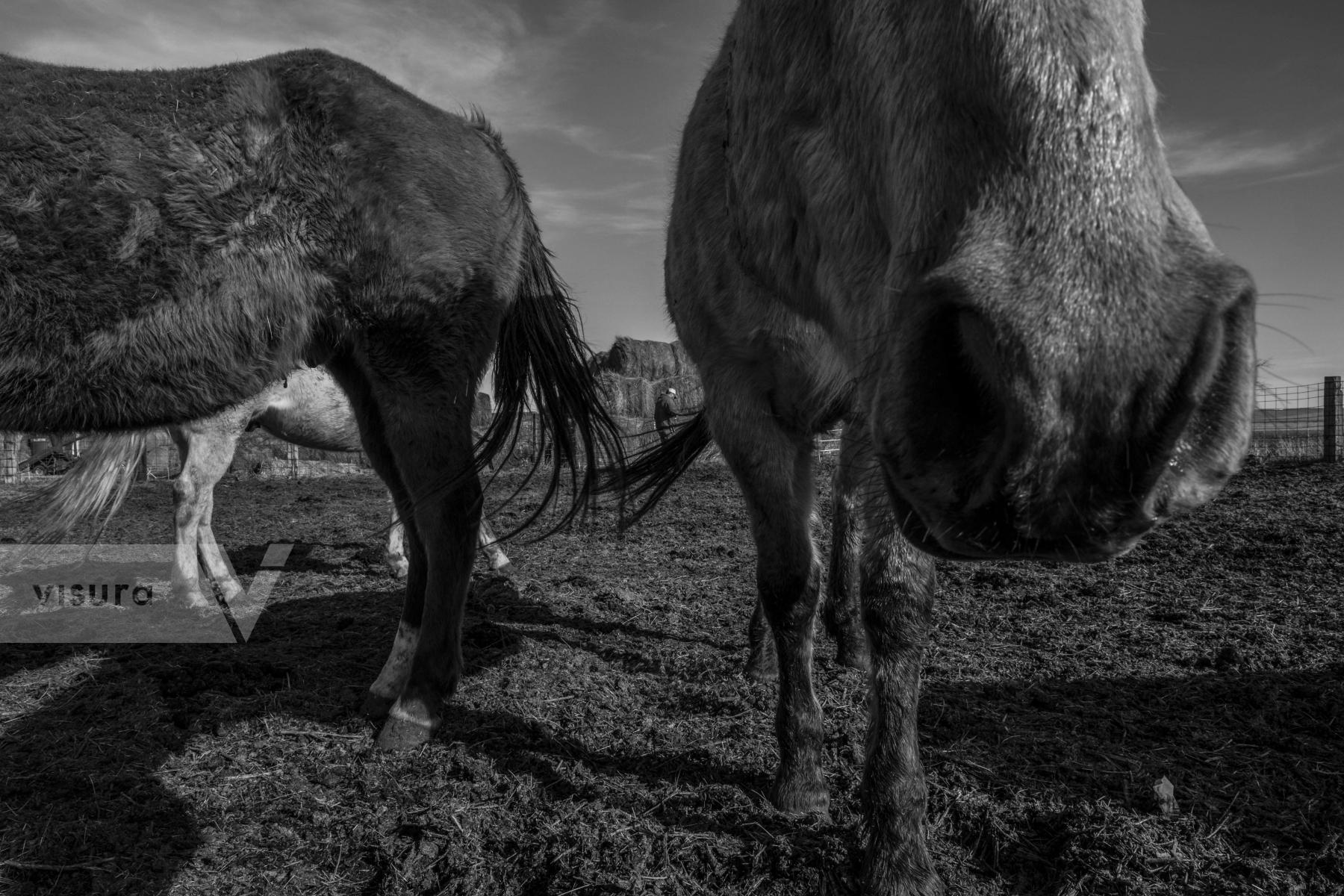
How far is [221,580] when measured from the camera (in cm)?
517

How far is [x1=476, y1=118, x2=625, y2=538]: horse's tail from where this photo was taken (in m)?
3.41

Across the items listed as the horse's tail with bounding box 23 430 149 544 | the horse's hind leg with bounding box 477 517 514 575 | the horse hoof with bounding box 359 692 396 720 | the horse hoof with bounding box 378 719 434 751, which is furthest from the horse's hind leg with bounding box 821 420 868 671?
the horse's tail with bounding box 23 430 149 544

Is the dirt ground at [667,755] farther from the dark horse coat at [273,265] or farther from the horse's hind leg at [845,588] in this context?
the dark horse coat at [273,265]

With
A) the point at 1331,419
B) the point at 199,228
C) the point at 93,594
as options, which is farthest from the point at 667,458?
the point at 1331,419

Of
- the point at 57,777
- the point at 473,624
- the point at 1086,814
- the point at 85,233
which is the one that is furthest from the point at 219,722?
the point at 1086,814

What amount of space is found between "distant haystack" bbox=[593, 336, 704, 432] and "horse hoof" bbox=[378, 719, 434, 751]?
13969mm

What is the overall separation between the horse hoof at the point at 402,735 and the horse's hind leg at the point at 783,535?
3.98 feet

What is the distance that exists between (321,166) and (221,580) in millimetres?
3443

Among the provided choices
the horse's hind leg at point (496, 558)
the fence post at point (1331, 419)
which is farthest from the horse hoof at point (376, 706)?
the fence post at point (1331, 419)

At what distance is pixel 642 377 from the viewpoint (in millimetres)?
21141

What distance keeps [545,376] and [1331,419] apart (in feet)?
34.9

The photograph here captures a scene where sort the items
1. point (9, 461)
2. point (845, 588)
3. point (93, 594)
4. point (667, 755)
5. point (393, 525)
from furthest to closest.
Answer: point (9, 461), point (93, 594), point (845, 588), point (393, 525), point (667, 755)

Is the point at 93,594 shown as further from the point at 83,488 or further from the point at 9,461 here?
the point at 9,461

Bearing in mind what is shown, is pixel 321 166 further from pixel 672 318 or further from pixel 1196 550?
pixel 1196 550
